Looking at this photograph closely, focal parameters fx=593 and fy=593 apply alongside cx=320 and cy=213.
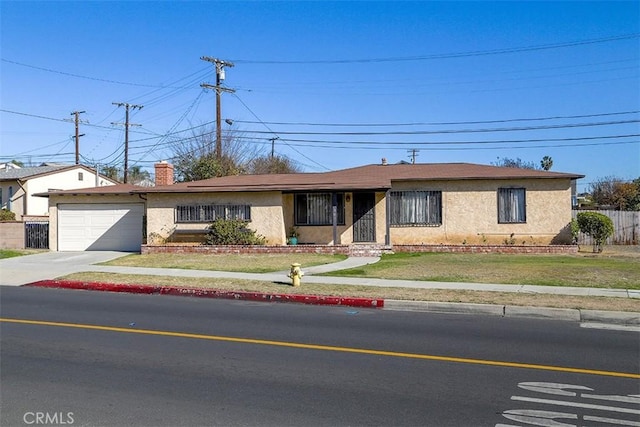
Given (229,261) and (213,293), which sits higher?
(229,261)

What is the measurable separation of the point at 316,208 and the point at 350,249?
3.18 m

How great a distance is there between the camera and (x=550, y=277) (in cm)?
1546

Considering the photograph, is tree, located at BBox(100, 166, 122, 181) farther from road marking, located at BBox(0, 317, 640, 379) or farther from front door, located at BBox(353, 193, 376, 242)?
road marking, located at BBox(0, 317, 640, 379)

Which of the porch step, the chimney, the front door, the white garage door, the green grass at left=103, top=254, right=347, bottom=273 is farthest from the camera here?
the chimney

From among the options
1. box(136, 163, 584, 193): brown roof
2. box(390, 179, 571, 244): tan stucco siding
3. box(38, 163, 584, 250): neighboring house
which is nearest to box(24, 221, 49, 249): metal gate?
box(38, 163, 584, 250): neighboring house

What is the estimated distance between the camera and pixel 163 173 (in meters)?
27.5

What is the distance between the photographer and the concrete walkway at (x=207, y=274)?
44.7 feet

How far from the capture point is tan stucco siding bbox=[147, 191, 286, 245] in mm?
23875

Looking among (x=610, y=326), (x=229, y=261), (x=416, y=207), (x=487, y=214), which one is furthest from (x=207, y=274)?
(x=487, y=214)

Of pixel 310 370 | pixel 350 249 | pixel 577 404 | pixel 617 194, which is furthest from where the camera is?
pixel 617 194

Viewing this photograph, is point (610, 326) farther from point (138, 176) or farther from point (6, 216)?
point (138, 176)

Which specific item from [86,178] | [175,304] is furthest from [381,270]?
[86,178]

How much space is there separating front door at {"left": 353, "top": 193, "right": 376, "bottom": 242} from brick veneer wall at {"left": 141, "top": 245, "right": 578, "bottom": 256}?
1.73 meters

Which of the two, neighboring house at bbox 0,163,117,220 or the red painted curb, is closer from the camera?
the red painted curb
